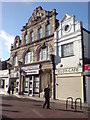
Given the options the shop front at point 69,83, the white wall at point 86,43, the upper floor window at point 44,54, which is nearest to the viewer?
the shop front at point 69,83

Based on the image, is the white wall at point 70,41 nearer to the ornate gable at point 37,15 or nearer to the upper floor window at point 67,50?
the upper floor window at point 67,50

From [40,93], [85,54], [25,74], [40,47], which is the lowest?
[40,93]

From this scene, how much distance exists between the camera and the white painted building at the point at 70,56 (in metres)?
15.4

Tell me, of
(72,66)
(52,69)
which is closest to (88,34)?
(72,66)

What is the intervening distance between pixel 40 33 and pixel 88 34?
25.1ft

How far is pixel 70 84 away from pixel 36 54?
25.1ft

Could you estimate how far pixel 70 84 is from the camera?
16.1 meters

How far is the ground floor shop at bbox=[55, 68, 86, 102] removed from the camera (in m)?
15.0

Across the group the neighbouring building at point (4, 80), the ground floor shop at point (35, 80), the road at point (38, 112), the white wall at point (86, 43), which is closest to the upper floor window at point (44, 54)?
the ground floor shop at point (35, 80)

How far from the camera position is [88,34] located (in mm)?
16828

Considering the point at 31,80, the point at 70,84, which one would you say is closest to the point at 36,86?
the point at 31,80

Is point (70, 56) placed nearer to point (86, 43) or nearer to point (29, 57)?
point (86, 43)

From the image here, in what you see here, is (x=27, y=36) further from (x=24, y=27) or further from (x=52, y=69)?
(x=52, y=69)

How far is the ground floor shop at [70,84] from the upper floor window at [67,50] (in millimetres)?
1867
